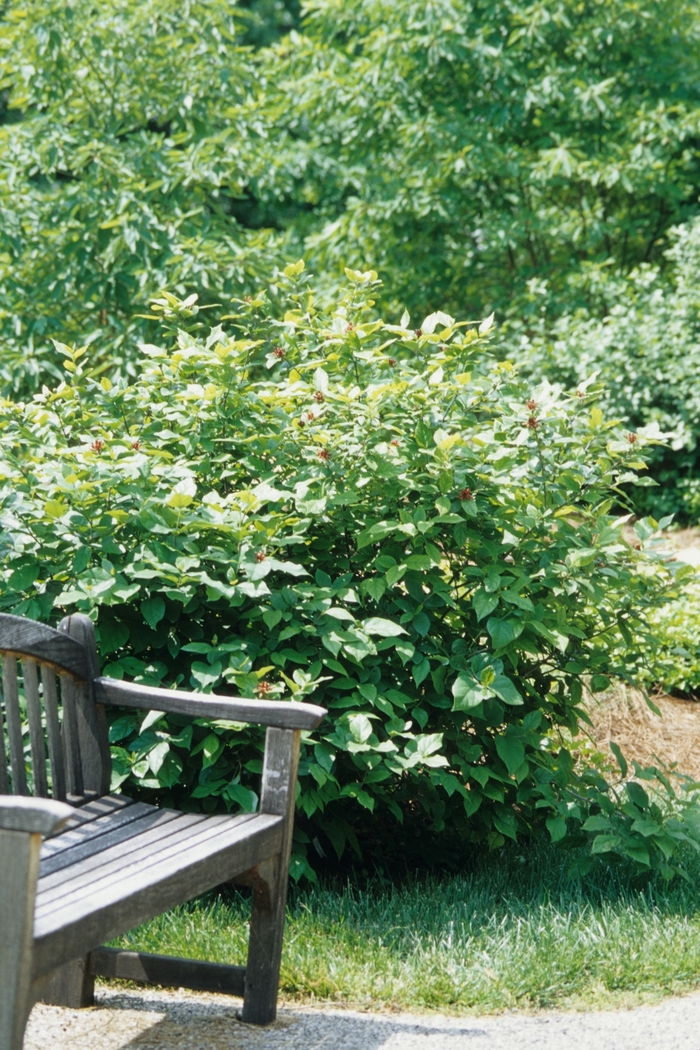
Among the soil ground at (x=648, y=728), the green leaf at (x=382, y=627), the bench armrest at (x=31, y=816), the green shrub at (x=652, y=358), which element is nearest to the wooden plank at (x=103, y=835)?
the bench armrest at (x=31, y=816)

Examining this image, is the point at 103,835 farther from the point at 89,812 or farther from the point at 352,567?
the point at 352,567

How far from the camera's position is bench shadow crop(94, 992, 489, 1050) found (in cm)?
265

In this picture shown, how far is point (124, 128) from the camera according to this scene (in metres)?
7.48

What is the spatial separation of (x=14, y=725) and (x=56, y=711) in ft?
0.41

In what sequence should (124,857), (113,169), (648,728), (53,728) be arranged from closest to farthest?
(124,857)
(53,728)
(648,728)
(113,169)

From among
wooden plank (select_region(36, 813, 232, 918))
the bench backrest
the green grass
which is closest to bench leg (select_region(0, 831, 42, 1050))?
wooden plank (select_region(36, 813, 232, 918))

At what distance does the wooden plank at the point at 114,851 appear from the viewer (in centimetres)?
228

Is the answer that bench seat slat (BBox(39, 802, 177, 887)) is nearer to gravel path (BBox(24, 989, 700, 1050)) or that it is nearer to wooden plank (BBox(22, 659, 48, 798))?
wooden plank (BBox(22, 659, 48, 798))

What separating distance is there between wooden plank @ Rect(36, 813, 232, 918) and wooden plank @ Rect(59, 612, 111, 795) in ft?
0.94

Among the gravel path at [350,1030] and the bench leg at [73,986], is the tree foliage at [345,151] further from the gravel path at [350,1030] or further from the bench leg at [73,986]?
the gravel path at [350,1030]

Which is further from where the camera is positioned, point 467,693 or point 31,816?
point 467,693

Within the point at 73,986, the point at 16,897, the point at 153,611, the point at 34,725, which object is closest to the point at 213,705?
the point at 34,725

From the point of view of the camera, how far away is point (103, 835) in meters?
2.62

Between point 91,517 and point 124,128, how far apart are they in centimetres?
500
